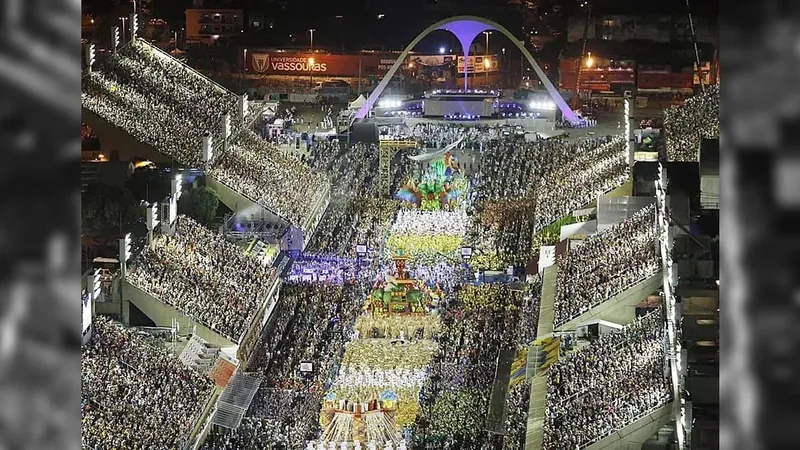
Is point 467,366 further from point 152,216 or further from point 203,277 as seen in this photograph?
point 152,216

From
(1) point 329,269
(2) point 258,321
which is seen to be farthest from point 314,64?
(2) point 258,321

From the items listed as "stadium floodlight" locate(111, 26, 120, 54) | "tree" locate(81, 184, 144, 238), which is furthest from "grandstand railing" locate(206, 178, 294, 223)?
"stadium floodlight" locate(111, 26, 120, 54)

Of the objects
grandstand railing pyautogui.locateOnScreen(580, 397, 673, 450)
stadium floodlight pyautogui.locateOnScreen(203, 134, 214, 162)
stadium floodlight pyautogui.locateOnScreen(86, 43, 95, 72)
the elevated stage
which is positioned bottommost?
grandstand railing pyautogui.locateOnScreen(580, 397, 673, 450)

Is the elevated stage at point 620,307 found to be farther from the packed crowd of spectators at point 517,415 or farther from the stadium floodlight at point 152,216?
the stadium floodlight at point 152,216

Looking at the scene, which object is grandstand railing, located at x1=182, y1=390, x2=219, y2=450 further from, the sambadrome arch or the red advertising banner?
the red advertising banner

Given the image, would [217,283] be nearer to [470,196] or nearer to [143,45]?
[470,196]

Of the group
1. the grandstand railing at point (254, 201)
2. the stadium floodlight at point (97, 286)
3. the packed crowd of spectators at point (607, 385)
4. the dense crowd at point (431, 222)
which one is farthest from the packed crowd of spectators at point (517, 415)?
the grandstand railing at point (254, 201)
